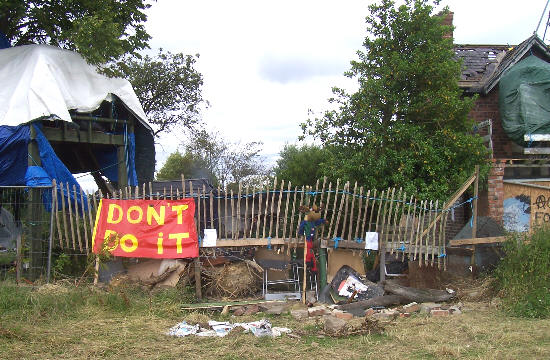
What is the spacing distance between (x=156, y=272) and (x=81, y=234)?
156cm

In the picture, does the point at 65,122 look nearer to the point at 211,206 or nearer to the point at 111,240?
the point at 111,240

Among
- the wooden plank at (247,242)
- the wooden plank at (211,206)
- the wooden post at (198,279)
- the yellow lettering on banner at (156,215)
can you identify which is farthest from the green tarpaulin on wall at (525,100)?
the yellow lettering on banner at (156,215)

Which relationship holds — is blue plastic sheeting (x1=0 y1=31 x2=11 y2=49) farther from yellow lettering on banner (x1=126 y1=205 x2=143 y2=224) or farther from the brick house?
the brick house

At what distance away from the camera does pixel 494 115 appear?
1373cm

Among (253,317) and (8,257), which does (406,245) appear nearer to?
(253,317)

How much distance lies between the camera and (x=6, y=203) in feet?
29.9

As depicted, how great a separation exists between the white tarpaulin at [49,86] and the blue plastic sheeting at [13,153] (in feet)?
0.60

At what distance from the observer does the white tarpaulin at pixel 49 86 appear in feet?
32.6

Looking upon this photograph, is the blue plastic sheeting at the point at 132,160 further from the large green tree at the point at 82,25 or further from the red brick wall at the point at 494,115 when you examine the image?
the red brick wall at the point at 494,115

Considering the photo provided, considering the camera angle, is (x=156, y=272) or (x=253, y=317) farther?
(x=156, y=272)

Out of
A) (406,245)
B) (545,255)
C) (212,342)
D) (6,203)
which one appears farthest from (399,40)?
(6,203)

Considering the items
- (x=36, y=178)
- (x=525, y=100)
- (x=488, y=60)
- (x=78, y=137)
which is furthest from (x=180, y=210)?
(x=488, y=60)

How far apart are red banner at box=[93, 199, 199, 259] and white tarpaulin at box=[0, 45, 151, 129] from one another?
2.65 metres

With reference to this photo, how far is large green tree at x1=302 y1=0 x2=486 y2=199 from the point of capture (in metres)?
10.7
